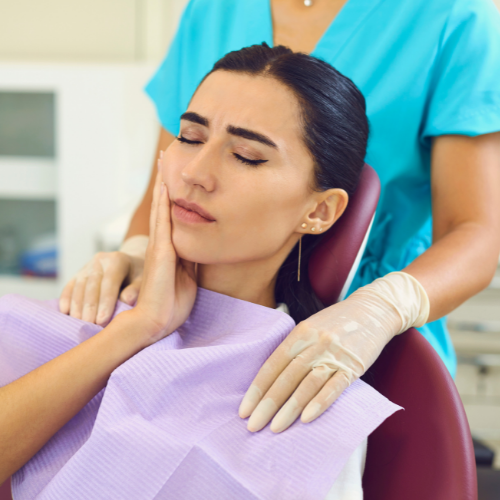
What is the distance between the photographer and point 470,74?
3.32ft

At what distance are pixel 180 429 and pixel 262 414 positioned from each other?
0.43 feet

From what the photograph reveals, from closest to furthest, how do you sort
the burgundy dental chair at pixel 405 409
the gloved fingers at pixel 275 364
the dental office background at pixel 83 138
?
1. the burgundy dental chair at pixel 405 409
2. the gloved fingers at pixel 275 364
3. the dental office background at pixel 83 138

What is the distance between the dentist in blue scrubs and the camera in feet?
3.14

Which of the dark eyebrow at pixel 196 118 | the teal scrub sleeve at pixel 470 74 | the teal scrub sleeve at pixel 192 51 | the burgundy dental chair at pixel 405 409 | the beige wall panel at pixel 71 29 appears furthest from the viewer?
the beige wall panel at pixel 71 29

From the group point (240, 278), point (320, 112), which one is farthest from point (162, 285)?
point (320, 112)

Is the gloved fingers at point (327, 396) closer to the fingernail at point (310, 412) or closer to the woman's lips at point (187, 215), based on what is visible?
the fingernail at point (310, 412)

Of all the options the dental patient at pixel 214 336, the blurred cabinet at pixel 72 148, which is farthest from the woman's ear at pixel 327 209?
the blurred cabinet at pixel 72 148

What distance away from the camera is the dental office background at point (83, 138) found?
2.34 metres

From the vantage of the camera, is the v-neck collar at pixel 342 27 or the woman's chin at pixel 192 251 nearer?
the woman's chin at pixel 192 251

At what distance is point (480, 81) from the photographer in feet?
3.31

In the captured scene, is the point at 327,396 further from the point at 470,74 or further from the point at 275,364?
the point at 470,74

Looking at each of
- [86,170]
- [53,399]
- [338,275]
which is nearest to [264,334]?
[338,275]

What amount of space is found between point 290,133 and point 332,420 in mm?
477

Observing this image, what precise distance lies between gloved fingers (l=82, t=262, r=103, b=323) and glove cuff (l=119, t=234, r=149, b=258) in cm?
16
